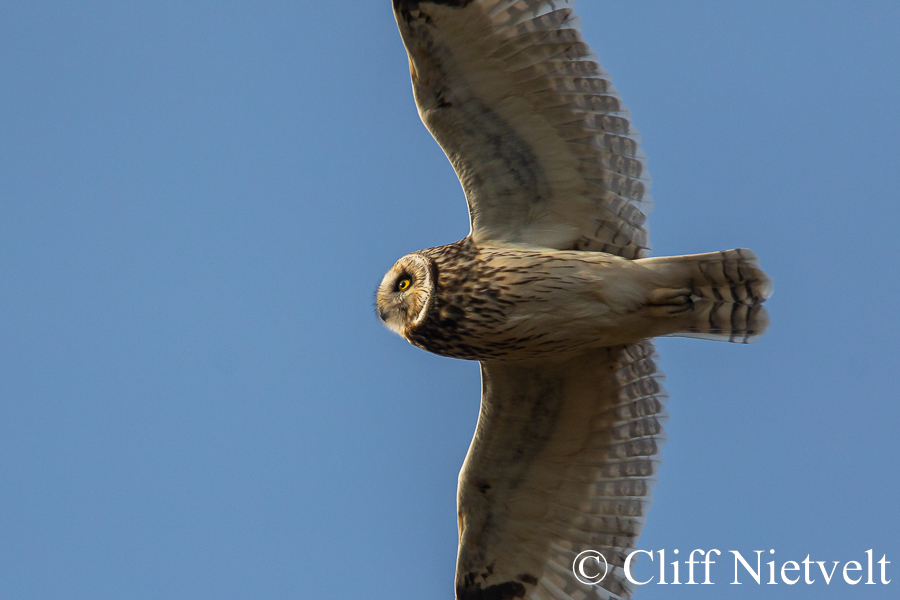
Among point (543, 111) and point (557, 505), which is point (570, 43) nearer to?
point (543, 111)

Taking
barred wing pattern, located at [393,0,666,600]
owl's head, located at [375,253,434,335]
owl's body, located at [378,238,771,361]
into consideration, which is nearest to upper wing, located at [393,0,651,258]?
barred wing pattern, located at [393,0,666,600]

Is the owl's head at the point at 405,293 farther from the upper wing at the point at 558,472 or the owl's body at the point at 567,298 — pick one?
the upper wing at the point at 558,472

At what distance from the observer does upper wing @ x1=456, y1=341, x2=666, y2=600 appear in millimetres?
5551

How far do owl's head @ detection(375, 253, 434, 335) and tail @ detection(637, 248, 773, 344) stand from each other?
1.17 meters

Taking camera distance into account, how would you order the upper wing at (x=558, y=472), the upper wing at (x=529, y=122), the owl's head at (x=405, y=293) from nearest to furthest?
the upper wing at (x=529, y=122) → the owl's head at (x=405, y=293) → the upper wing at (x=558, y=472)

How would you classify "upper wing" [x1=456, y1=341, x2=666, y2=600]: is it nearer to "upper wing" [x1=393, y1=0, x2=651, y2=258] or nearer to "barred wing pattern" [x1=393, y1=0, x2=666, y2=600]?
"barred wing pattern" [x1=393, y1=0, x2=666, y2=600]

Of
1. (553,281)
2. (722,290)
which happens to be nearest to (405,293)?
(553,281)

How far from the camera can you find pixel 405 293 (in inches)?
204

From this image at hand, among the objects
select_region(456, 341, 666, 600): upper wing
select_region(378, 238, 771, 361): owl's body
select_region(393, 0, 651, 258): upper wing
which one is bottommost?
select_region(456, 341, 666, 600): upper wing

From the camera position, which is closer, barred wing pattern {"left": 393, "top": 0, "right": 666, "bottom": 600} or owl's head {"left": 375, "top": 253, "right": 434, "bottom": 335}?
barred wing pattern {"left": 393, "top": 0, "right": 666, "bottom": 600}

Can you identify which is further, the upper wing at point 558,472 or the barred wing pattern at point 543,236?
the upper wing at point 558,472

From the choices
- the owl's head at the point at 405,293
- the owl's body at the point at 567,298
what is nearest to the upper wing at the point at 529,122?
the owl's body at the point at 567,298

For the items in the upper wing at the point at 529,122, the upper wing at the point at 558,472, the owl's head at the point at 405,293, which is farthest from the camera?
the upper wing at the point at 558,472

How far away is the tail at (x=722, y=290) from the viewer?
191 inches
